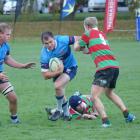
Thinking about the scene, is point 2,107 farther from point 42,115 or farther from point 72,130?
point 72,130

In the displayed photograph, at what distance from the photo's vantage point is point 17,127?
9406 mm

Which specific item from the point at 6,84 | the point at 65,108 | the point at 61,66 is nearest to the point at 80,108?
the point at 65,108

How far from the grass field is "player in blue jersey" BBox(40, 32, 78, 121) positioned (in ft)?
0.94

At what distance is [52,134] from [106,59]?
150cm

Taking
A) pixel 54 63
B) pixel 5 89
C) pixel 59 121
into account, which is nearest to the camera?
pixel 5 89

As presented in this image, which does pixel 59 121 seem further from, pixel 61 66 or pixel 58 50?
pixel 58 50

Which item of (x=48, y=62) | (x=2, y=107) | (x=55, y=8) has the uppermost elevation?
(x=48, y=62)

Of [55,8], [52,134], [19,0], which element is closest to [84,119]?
[52,134]

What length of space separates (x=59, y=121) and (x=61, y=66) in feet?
2.86

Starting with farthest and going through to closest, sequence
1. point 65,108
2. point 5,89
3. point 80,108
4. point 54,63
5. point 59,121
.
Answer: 1. point 80,108
2. point 65,108
3. point 59,121
4. point 54,63
5. point 5,89

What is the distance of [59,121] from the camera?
1012cm

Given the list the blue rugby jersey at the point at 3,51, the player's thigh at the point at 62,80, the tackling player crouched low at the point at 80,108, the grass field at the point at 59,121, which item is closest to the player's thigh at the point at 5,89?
the blue rugby jersey at the point at 3,51

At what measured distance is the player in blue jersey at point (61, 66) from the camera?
10.1 metres

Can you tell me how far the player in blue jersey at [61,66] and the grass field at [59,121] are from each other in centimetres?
29
